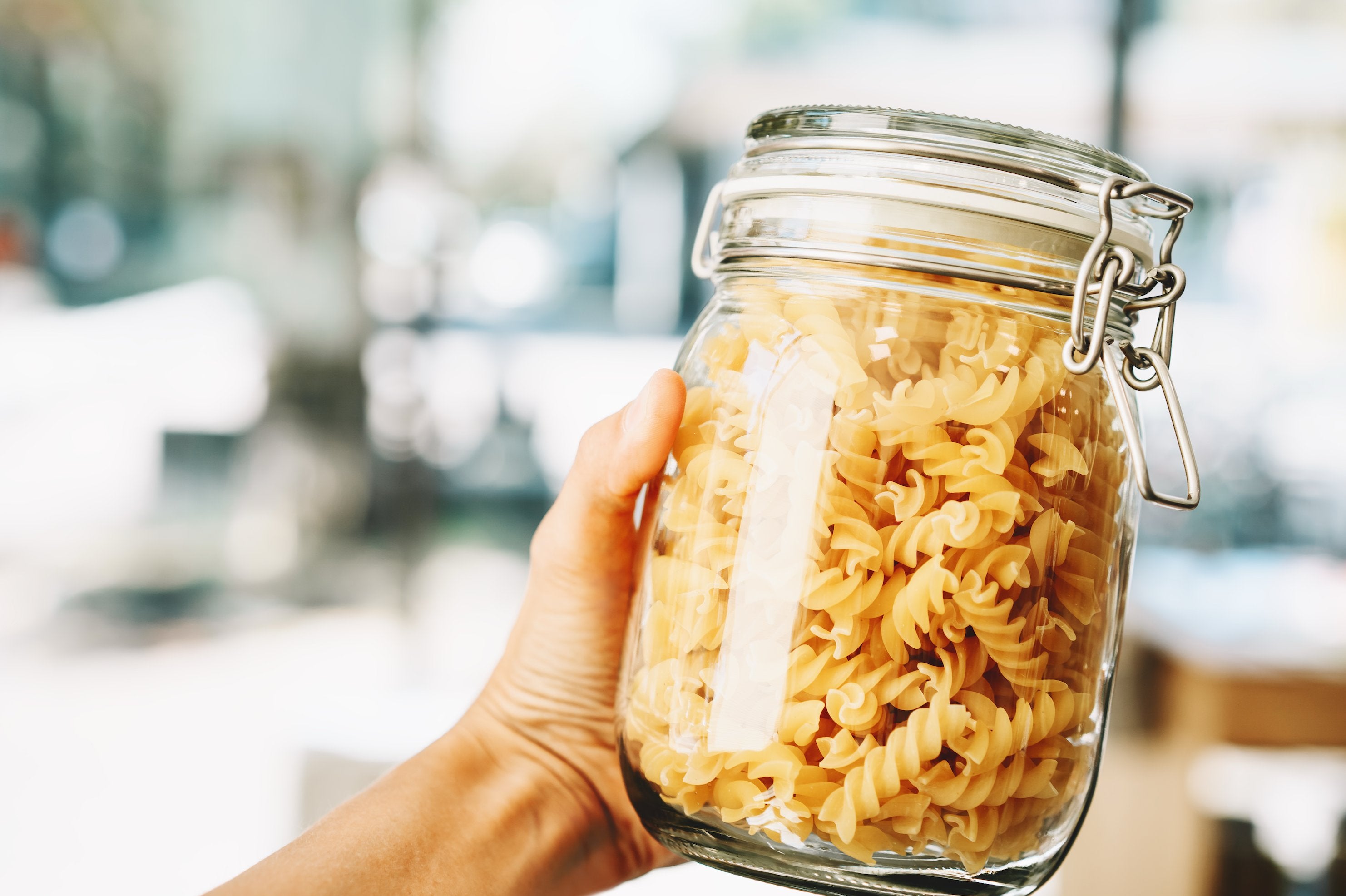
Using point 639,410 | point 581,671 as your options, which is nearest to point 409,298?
point 581,671

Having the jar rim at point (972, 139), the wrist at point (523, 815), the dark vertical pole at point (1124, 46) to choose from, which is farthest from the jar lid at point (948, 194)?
the dark vertical pole at point (1124, 46)

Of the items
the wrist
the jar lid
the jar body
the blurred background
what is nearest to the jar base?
the jar body

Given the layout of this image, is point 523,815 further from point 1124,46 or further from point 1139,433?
point 1124,46

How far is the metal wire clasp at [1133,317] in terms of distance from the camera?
16.3 inches

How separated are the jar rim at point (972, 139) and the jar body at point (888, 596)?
6 centimetres

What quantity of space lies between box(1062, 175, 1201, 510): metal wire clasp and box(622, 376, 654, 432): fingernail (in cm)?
20

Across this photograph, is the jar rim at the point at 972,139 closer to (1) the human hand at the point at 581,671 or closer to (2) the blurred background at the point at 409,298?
(1) the human hand at the point at 581,671

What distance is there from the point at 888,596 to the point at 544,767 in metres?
0.33

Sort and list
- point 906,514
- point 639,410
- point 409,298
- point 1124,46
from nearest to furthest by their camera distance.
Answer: point 906,514 → point 639,410 → point 1124,46 → point 409,298

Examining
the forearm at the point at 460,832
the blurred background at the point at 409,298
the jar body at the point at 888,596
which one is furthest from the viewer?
the blurred background at the point at 409,298

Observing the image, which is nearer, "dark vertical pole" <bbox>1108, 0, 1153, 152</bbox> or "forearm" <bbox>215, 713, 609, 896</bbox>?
"forearm" <bbox>215, 713, 609, 896</bbox>

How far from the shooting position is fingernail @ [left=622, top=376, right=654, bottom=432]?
51cm

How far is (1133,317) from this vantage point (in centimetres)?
51

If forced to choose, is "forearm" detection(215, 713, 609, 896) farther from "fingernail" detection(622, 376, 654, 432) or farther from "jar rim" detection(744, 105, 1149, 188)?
"jar rim" detection(744, 105, 1149, 188)
